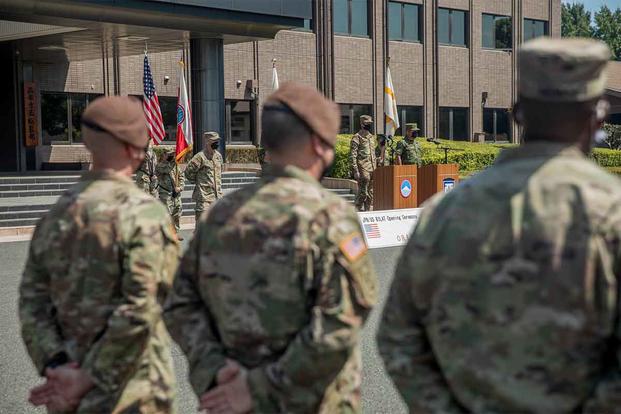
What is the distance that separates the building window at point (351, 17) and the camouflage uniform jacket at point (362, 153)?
56.2ft

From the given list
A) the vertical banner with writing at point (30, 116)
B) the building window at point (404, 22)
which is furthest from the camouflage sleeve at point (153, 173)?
the building window at point (404, 22)

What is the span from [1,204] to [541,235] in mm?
19645

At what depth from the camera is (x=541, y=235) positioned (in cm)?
222

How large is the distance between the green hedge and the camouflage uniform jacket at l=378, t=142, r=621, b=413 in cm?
2444

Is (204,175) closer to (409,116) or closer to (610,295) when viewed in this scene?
(610,295)

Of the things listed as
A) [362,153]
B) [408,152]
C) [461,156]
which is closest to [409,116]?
[461,156]

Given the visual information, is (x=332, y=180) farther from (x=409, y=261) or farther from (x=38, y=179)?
(x=409, y=261)

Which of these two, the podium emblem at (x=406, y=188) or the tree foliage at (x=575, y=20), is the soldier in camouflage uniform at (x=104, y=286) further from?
the tree foliage at (x=575, y=20)

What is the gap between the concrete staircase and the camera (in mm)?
19375

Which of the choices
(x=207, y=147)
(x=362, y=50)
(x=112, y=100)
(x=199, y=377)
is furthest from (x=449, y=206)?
(x=362, y=50)

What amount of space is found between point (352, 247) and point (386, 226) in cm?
1216

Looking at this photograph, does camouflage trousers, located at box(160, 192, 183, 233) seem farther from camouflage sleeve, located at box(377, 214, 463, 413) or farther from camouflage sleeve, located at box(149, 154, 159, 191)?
camouflage sleeve, located at box(377, 214, 463, 413)

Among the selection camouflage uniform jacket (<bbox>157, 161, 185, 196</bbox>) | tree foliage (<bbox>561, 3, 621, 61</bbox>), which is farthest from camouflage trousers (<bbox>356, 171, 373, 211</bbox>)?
tree foliage (<bbox>561, 3, 621, 61</bbox>)

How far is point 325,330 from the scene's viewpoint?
9.21 feet
